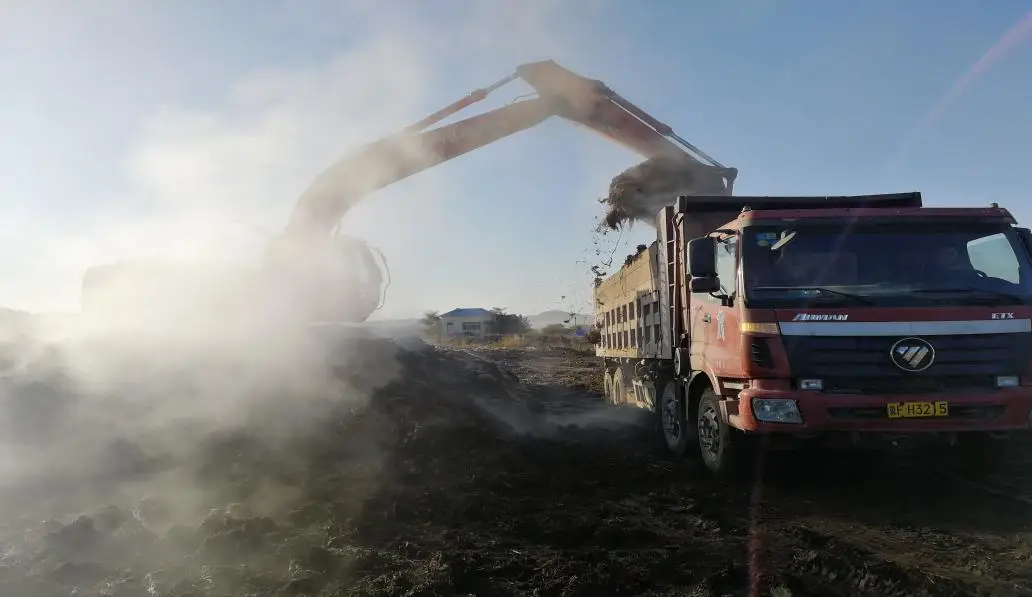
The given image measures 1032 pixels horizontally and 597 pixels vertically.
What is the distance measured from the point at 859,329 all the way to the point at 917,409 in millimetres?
753

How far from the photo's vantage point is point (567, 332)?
57344 mm

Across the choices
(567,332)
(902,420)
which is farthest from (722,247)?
(567,332)

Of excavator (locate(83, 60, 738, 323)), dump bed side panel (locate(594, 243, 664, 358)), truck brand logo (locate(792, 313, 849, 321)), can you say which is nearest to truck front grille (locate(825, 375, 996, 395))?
truck brand logo (locate(792, 313, 849, 321))

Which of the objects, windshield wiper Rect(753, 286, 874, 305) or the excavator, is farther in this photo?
the excavator

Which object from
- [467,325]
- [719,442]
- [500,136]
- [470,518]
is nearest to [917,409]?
[719,442]

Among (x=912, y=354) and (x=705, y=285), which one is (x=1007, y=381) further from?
(x=705, y=285)

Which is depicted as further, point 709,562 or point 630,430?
point 630,430

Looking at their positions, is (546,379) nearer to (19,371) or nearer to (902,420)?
(19,371)

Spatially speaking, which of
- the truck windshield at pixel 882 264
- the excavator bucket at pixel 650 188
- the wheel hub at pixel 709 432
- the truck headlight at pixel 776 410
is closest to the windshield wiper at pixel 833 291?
A: the truck windshield at pixel 882 264

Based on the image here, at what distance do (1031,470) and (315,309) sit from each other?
879 centimetres

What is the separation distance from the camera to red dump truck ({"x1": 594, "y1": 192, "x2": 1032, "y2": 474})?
5742mm

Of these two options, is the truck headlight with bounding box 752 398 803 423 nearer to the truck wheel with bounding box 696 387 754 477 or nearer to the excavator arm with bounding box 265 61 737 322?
the truck wheel with bounding box 696 387 754 477

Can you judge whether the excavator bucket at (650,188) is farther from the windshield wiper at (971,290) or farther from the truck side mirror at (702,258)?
the windshield wiper at (971,290)

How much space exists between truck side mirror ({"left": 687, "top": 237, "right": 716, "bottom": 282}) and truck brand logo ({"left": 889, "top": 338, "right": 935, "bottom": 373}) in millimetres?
1614
